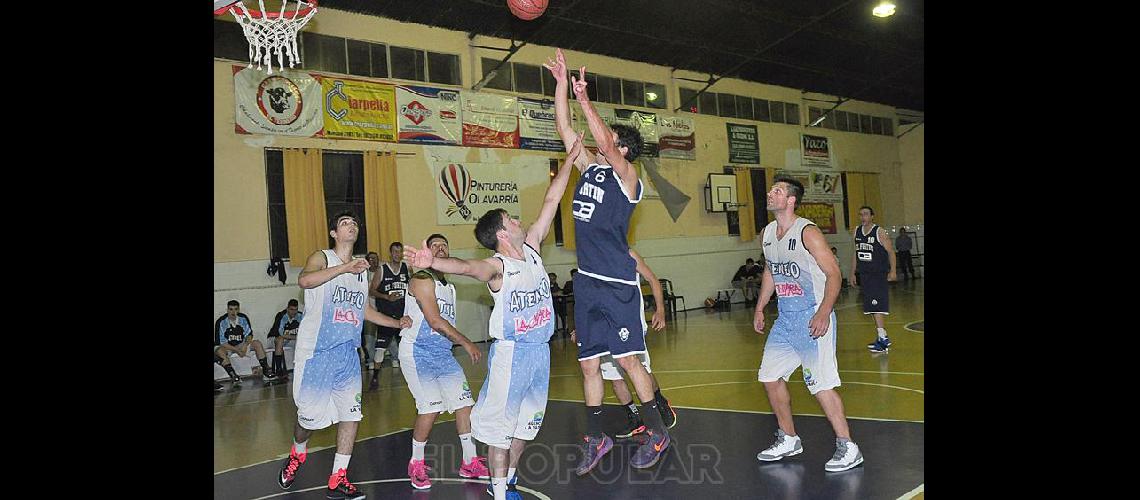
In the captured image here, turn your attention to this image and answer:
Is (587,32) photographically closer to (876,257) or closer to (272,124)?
(272,124)

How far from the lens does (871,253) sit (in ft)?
32.4

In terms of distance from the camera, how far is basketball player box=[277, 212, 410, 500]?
462 cm

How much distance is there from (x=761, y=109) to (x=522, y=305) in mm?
16683

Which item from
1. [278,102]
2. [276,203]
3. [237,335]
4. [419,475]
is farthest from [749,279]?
[419,475]

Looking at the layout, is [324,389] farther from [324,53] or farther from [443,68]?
[443,68]

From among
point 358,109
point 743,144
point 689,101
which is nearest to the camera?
point 358,109

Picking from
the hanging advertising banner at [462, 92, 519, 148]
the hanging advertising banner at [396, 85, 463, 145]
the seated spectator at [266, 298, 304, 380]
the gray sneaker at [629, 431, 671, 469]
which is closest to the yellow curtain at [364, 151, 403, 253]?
the hanging advertising banner at [396, 85, 463, 145]

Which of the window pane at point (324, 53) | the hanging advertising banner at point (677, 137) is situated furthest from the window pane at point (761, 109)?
the window pane at point (324, 53)

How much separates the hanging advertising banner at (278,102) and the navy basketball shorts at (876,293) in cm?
823
